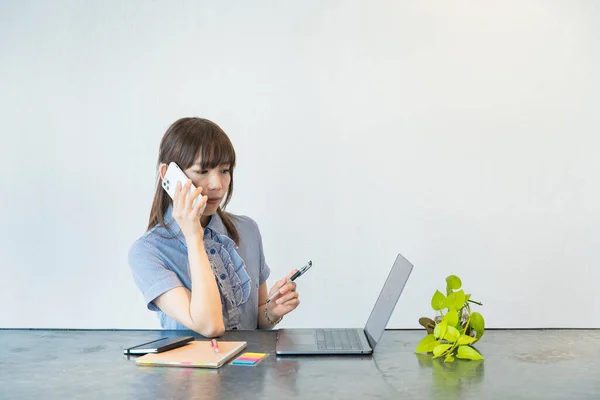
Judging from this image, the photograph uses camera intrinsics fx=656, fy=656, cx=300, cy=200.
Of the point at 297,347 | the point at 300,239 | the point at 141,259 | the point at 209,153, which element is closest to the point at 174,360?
the point at 297,347

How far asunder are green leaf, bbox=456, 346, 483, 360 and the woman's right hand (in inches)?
30.5

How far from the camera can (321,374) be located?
127 centimetres

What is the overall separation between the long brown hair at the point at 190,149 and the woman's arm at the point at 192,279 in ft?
0.37

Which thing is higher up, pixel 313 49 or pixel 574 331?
pixel 313 49

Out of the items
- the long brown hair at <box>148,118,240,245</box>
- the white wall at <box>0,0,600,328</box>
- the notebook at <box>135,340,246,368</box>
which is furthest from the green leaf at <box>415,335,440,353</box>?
the white wall at <box>0,0,600,328</box>

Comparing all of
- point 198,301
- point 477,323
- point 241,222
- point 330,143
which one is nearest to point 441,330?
point 477,323

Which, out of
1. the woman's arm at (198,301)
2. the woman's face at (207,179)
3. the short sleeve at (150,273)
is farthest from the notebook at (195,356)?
the woman's face at (207,179)

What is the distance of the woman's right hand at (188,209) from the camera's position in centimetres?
178

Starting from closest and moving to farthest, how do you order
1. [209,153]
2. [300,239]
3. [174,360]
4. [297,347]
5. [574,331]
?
[174,360], [297,347], [574,331], [209,153], [300,239]

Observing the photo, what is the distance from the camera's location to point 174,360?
1.37 metres

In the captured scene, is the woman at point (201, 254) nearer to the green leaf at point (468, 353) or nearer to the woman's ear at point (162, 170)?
the woman's ear at point (162, 170)

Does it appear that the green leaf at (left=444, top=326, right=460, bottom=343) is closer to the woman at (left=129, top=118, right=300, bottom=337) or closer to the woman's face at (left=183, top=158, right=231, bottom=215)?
the woman at (left=129, top=118, right=300, bottom=337)

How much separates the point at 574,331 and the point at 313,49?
1.95m

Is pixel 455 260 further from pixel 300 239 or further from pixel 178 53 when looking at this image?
pixel 178 53
